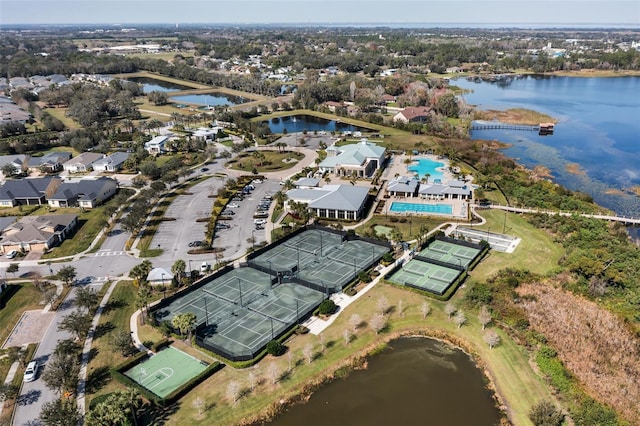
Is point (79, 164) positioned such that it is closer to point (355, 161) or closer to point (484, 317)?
point (355, 161)

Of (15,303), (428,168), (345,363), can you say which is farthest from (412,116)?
(15,303)

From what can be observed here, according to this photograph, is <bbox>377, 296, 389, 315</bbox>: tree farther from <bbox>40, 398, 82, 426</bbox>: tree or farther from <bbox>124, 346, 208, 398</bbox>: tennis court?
<bbox>40, 398, 82, 426</bbox>: tree

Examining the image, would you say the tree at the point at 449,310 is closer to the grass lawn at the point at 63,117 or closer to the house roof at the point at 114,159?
the house roof at the point at 114,159

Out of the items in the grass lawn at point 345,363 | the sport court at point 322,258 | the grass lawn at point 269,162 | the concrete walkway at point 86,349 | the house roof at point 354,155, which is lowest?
the grass lawn at point 345,363

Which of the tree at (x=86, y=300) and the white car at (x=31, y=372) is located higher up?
the tree at (x=86, y=300)

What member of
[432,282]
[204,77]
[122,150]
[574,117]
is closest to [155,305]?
[432,282]

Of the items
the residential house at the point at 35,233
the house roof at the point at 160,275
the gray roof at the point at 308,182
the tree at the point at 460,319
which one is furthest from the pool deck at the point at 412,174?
the residential house at the point at 35,233

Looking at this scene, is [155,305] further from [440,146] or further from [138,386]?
[440,146]
